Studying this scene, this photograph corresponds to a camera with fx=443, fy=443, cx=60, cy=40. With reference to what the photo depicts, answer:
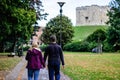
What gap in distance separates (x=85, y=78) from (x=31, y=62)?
20.5 ft

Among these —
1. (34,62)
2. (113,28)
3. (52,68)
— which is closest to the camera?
(52,68)

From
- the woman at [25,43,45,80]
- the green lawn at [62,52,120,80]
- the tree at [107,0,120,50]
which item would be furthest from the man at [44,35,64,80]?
the tree at [107,0,120,50]

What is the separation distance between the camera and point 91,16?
187250 mm

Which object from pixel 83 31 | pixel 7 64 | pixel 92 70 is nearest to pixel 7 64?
pixel 7 64

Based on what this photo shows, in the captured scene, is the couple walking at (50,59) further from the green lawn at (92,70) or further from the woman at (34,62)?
the green lawn at (92,70)

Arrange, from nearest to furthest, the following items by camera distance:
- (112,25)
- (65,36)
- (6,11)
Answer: (6,11)
(112,25)
(65,36)

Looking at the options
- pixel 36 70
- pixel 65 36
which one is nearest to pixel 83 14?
pixel 65 36

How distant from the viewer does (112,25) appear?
279ft

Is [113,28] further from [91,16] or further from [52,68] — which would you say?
[91,16]

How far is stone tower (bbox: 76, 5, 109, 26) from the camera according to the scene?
186625mm

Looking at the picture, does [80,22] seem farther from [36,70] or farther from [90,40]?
[36,70]

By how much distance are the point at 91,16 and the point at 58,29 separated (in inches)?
2806

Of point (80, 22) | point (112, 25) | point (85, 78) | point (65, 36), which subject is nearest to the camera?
point (85, 78)

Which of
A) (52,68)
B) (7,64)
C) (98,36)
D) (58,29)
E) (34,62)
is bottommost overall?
(98,36)
